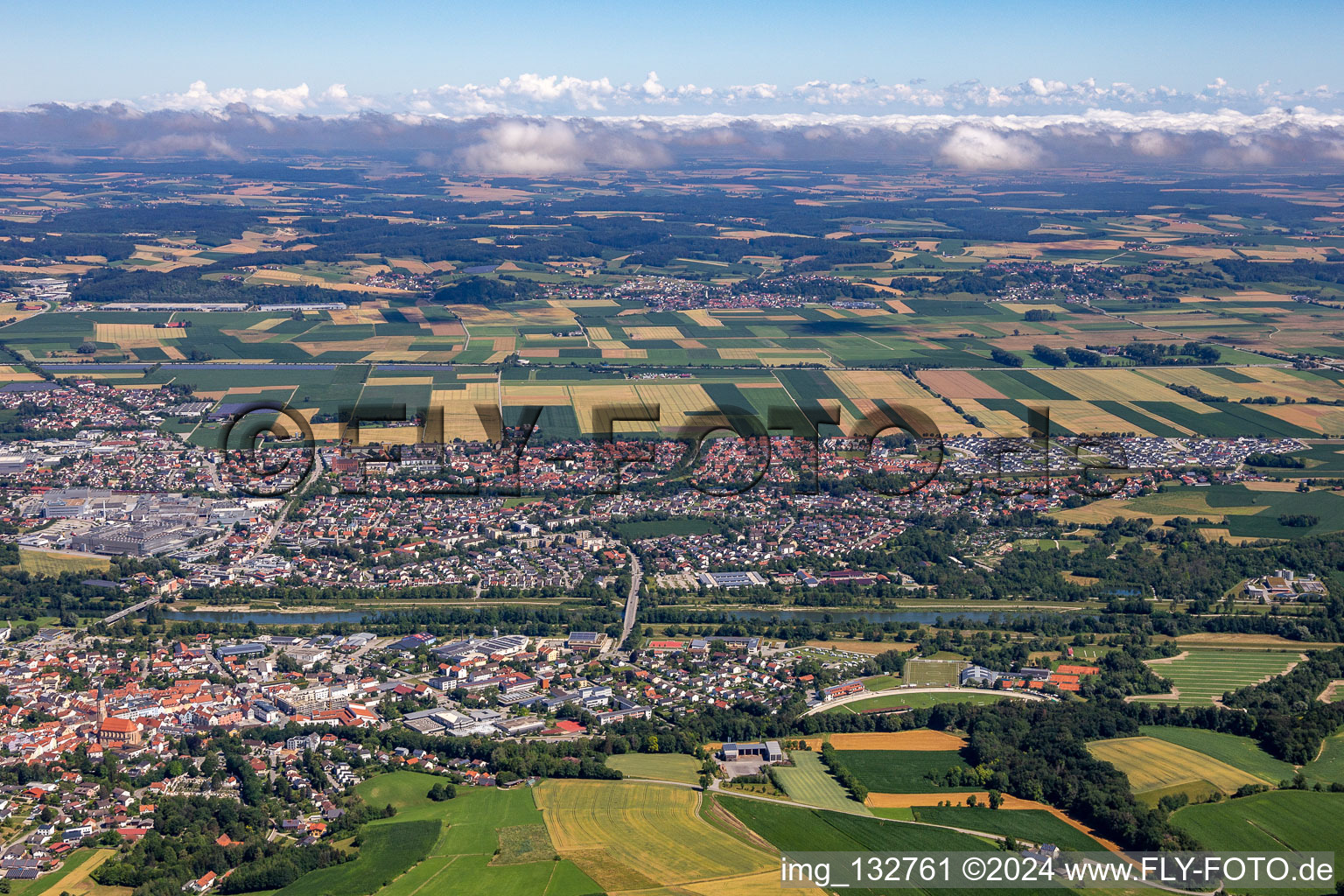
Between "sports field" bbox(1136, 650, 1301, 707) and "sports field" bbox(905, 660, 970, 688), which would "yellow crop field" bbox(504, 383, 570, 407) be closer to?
"sports field" bbox(905, 660, 970, 688)

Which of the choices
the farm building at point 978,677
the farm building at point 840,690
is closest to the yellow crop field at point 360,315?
the farm building at point 840,690

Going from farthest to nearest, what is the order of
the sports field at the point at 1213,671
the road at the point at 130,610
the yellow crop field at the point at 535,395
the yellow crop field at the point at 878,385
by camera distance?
1. the yellow crop field at the point at 878,385
2. the yellow crop field at the point at 535,395
3. the road at the point at 130,610
4. the sports field at the point at 1213,671

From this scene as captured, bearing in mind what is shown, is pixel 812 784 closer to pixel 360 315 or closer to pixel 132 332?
pixel 132 332

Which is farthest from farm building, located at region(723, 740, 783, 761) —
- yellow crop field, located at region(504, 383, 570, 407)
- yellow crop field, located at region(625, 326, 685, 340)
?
yellow crop field, located at region(625, 326, 685, 340)

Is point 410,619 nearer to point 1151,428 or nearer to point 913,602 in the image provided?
point 913,602

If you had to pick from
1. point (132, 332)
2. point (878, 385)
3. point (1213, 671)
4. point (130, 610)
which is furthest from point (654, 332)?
point (1213, 671)

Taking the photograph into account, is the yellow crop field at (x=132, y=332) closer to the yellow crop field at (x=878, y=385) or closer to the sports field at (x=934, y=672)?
the yellow crop field at (x=878, y=385)

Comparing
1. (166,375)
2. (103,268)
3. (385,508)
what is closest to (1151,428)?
(385,508)
